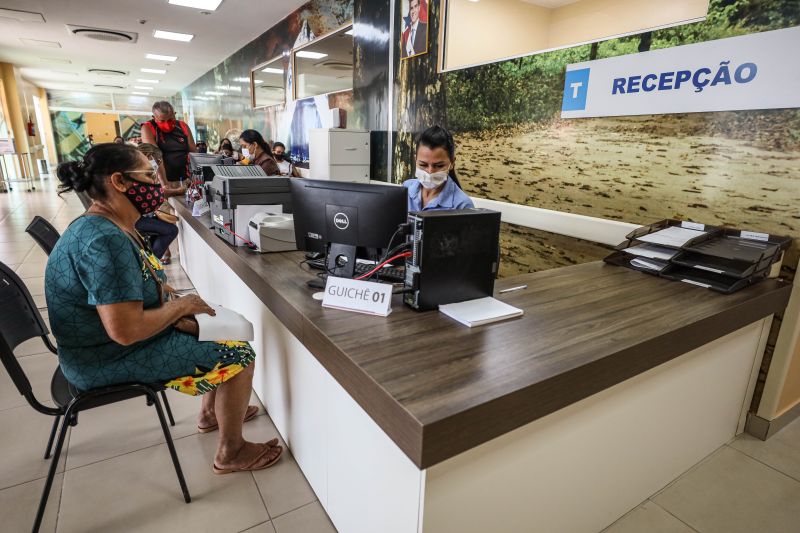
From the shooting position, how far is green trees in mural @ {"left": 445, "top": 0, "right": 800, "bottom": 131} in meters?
1.88

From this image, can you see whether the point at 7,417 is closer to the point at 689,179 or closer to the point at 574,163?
the point at 574,163

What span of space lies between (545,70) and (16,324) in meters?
3.02

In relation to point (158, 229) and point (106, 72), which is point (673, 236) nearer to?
point (158, 229)

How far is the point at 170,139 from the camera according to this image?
4.74m

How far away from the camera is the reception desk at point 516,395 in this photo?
1035mm

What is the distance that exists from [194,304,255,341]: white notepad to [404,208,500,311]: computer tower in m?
0.73

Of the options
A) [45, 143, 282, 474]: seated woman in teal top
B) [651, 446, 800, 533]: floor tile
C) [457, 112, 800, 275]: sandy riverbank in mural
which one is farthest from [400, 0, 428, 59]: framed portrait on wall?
[651, 446, 800, 533]: floor tile

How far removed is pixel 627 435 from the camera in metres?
1.50

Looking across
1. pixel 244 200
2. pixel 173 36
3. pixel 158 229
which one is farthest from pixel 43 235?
pixel 173 36

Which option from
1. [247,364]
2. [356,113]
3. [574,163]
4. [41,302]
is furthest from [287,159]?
[247,364]

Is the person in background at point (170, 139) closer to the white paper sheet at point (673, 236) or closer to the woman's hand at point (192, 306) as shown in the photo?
the woman's hand at point (192, 306)

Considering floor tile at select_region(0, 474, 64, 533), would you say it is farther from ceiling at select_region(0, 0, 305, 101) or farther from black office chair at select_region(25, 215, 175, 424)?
ceiling at select_region(0, 0, 305, 101)

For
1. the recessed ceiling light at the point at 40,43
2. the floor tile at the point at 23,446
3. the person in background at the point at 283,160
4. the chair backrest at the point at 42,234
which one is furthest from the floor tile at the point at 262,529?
the recessed ceiling light at the point at 40,43

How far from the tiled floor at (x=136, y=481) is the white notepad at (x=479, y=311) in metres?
0.93
